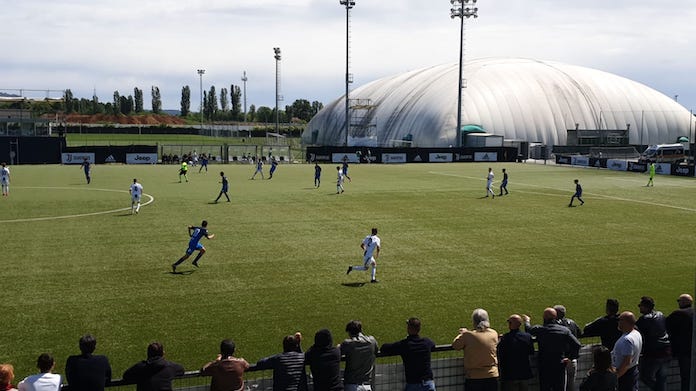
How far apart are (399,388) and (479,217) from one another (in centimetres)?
2294

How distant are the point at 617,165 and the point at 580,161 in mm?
6915

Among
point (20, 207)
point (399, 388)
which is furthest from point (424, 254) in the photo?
point (20, 207)

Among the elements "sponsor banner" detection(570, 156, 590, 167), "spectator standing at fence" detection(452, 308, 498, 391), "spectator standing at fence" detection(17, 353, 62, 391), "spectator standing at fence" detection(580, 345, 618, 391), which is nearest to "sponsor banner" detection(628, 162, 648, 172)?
"sponsor banner" detection(570, 156, 590, 167)

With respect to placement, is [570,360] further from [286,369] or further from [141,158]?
[141,158]

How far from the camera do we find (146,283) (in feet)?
60.4

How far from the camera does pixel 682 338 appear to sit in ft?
32.6

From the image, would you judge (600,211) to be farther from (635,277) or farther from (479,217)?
(635,277)

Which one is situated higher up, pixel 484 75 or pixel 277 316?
pixel 484 75

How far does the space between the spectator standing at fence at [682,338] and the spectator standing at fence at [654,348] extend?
195 mm

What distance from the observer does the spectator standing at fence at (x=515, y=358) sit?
907 centimetres

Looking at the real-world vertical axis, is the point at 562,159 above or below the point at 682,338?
above

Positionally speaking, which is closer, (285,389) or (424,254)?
(285,389)

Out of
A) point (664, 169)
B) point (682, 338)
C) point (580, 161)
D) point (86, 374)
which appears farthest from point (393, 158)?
point (86, 374)

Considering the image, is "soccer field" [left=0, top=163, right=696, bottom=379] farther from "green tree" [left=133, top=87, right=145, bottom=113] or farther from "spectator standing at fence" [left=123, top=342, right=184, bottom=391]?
"green tree" [left=133, top=87, right=145, bottom=113]
